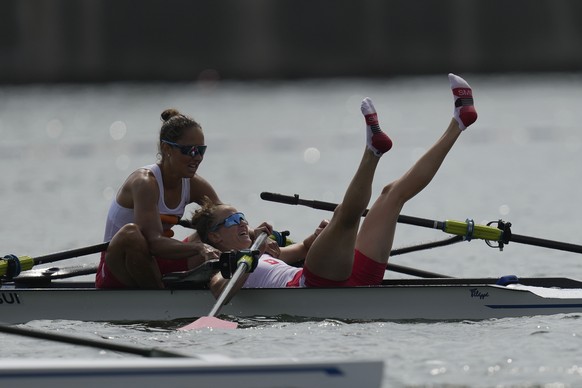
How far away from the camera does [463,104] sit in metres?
10.9

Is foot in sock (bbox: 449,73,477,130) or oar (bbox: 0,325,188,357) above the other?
foot in sock (bbox: 449,73,477,130)

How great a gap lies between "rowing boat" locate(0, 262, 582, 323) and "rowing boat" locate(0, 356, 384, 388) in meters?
2.88

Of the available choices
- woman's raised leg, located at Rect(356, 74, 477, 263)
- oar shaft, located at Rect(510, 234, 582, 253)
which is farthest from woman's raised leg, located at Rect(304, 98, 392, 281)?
oar shaft, located at Rect(510, 234, 582, 253)

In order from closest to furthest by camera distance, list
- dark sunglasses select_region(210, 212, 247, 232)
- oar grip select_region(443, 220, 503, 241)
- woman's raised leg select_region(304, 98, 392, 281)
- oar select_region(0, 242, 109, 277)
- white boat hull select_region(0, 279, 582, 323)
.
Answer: woman's raised leg select_region(304, 98, 392, 281) < white boat hull select_region(0, 279, 582, 323) < dark sunglasses select_region(210, 212, 247, 232) < oar select_region(0, 242, 109, 277) < oar grip select_region(443, 220, 503, 241)

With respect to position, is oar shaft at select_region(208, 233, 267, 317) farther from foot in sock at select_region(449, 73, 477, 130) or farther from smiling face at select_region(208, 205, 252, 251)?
foot in sock at select_region(449, 73, 477, 130)

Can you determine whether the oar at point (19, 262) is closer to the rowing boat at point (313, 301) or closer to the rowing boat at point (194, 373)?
the rowing boat at point (313, 301)

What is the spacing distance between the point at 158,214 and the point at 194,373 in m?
3.24

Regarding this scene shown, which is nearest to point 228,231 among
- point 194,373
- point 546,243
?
point 546,243

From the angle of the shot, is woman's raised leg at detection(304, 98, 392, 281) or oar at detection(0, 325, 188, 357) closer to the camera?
oar at detection(0, 325, 188, 357)

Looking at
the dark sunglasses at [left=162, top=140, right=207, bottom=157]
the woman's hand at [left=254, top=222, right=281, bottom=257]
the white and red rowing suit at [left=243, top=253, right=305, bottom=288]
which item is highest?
the dark sunglasses at [left=162, top=140, right=207, bottom=157]

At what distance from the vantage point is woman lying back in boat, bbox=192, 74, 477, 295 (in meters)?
10.2

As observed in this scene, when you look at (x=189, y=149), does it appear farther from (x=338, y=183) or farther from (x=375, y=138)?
(x=338, y=183)

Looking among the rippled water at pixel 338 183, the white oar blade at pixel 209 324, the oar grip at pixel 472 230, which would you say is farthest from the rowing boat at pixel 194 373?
the oar grip at pixel 472 230

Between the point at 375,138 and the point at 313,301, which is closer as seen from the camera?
the point at 375,138
